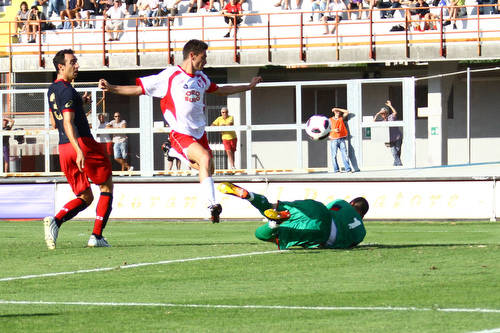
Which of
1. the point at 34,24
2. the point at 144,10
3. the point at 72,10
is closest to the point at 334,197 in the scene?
the point at 144,10

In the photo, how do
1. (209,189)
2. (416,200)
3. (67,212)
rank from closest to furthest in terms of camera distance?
(209,189) < (67,212) < (416,200)

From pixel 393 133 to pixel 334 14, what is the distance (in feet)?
30.5

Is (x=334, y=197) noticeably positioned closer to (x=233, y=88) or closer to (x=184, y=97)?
(x=233, y=88)

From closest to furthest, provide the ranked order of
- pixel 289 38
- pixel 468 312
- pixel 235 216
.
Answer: pixel 468 312
pixel 235 216
pixel 289 38

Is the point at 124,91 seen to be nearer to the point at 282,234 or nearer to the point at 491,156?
the point at 282,234

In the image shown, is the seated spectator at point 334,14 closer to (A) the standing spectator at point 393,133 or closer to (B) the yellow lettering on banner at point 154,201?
(A) the standing spectator at point 393,133

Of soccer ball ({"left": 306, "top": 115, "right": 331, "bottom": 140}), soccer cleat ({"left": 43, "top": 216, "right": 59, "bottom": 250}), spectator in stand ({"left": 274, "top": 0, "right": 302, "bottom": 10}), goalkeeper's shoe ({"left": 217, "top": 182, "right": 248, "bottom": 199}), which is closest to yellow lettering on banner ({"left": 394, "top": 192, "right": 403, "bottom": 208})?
soccer ball ({"left": 306, "top": 115, "right": 331, "bottom": 140})

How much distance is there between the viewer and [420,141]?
3100 cm

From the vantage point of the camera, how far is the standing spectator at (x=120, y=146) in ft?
79.4

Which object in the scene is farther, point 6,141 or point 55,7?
point 55,7

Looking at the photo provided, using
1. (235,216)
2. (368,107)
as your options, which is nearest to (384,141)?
(368,107)

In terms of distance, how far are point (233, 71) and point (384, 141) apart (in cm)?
999

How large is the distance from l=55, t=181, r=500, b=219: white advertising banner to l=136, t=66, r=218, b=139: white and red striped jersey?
22.0 feet

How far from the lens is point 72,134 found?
11227 mm
